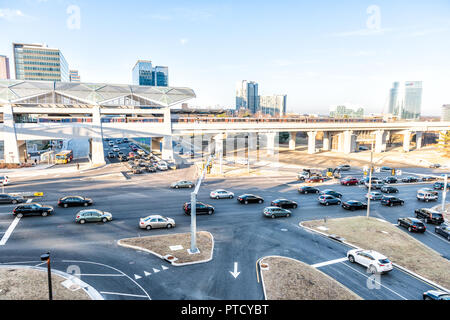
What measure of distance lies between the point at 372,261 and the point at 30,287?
2330 cm

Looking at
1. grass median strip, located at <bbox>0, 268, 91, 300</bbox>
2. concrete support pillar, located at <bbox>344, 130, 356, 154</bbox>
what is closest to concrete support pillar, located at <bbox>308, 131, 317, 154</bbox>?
concrete support pillar, located at <bbox>344, 130, 356, 154</bbox>

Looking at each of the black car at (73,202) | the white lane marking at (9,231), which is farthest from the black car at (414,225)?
the white lane marking at (9,231)

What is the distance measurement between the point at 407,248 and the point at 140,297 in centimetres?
2362

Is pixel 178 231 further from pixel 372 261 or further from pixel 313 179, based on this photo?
pixel 313 179

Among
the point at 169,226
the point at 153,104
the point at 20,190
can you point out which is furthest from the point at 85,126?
the point at 169,226

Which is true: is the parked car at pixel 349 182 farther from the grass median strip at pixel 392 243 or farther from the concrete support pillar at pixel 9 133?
the concrete support pillar at pixel 9 133

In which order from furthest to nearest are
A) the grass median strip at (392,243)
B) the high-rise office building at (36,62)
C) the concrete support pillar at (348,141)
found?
the high-rise office building at (36,62) < the concrete support pillar at (348,141) < the grass median strip at (392,243)

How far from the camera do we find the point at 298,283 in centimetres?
1864

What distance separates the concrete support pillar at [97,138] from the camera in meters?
65.3

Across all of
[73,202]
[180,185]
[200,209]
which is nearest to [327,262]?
[200,209]

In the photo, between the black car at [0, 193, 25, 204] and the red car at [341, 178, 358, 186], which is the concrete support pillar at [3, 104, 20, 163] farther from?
the red car at [341, 178, 358, 186]

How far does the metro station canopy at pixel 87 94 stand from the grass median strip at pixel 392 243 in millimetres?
54270
